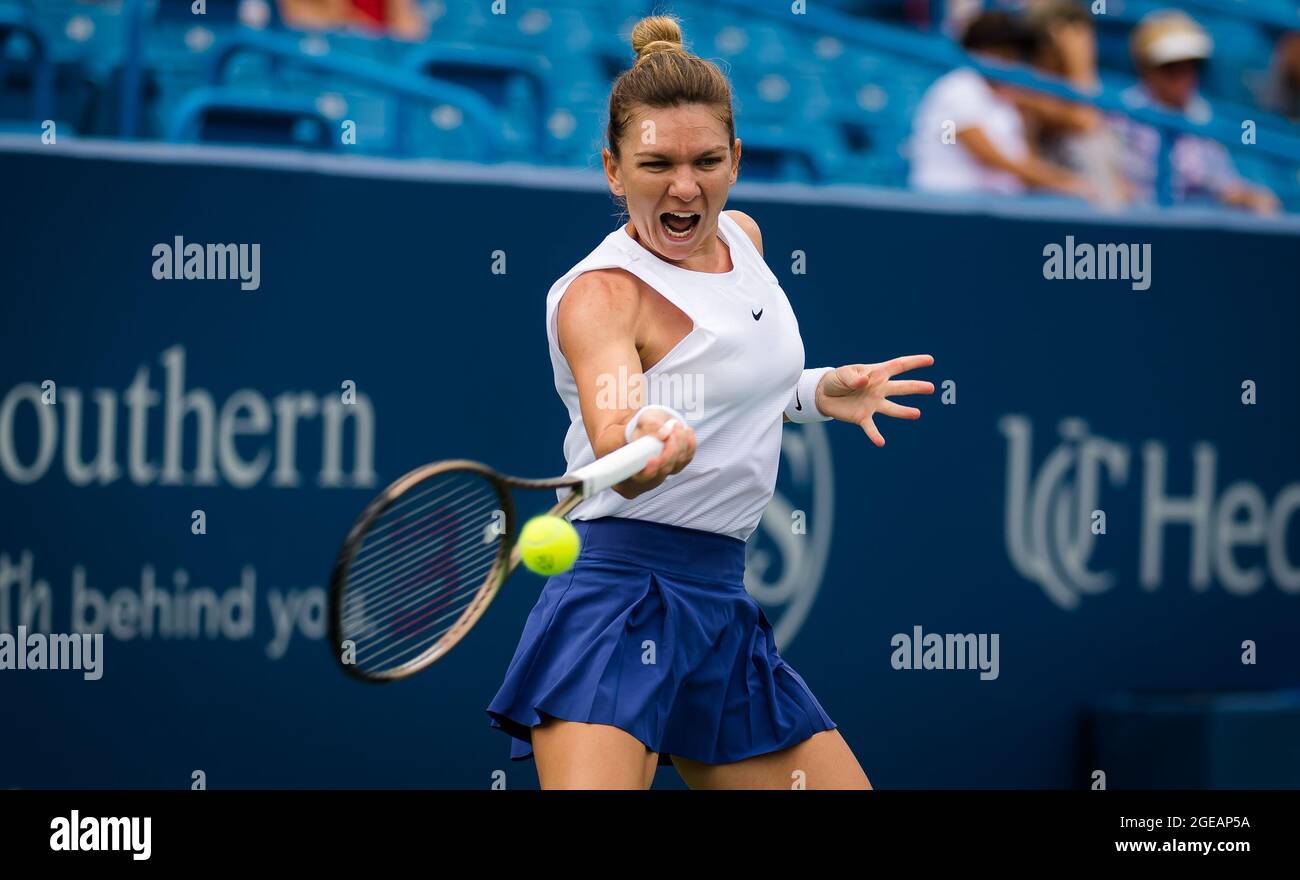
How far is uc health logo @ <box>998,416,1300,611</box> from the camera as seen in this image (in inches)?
241

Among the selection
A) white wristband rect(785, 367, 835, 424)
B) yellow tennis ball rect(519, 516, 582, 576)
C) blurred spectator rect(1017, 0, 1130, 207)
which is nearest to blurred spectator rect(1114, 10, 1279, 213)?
blurred spectator rect(1017, 0, 1130, 207)

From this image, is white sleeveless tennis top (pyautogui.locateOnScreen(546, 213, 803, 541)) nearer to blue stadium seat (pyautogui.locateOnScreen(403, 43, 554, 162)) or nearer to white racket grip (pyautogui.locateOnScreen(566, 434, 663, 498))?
white racket grip (pyautogui.locateOnScreen(566, 434, 663, 498))

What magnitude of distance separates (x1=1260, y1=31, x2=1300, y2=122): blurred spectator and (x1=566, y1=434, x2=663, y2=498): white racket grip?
7211 mm

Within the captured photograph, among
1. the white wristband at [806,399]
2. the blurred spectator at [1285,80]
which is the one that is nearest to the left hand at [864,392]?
the white wristband at [806,399]

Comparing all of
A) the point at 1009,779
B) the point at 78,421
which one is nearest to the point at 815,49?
the point at 1009,779

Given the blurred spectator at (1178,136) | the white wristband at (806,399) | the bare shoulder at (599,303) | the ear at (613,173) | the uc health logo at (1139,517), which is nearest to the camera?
the bare shoulder at (599,303)

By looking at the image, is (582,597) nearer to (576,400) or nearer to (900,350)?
(576,400)

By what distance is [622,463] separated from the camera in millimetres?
2840

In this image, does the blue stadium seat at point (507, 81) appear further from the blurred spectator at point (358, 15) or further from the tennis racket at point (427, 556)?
the tennis racket at point (427, 556)

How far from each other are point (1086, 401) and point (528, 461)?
2016 millimetres

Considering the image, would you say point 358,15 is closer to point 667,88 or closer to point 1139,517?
point 1139,517

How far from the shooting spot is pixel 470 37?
777 centimetres

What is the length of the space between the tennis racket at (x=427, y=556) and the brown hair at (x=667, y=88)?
657mm

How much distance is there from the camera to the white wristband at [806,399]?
355 cm
